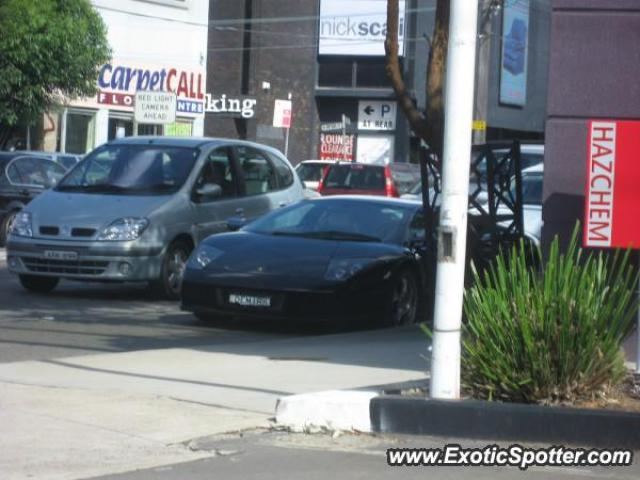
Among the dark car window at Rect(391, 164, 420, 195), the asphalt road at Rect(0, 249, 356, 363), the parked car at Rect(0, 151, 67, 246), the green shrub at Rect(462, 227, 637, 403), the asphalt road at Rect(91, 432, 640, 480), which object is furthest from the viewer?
the dark car window at Rect(391, 164, 420, 195)

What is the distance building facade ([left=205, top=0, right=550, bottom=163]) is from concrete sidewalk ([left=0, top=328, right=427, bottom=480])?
128ft

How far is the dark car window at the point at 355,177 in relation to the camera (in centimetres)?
3059

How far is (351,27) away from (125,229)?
3842 cm

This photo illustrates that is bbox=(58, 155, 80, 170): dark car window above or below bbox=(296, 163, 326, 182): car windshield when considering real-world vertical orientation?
above

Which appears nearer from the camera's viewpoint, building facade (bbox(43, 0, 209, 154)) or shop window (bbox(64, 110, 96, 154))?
building facade (bbox(43, 0, 209, 154))

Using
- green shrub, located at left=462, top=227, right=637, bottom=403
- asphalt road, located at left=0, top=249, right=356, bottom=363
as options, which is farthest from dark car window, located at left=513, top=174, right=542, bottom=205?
green shrub, located at left=462, top=227, right=637, bottom=403

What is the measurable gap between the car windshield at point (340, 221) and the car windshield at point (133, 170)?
80.3 inches

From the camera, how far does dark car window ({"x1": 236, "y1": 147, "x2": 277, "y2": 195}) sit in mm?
17672

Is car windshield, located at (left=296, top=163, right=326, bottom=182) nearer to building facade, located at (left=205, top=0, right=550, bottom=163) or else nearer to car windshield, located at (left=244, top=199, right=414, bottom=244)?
building facade, located at (left=205, top=0, right=550, bottom=163)

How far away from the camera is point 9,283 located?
1766 cm

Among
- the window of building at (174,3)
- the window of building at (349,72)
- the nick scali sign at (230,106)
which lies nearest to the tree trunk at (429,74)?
the window of building at (174,3)

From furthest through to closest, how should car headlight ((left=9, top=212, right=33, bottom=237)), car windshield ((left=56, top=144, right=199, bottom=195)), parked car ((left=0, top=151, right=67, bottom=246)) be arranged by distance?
parked car ((left=0, top=151, right=67, bottom=246)), car windshield ((left=56, top=144, right=199, bottom=195)), car headlight ((left=9, top=212, right=33, bottom=237))

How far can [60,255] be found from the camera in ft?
51.3

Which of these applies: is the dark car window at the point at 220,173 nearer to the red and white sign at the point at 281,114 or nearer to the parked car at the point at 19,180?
the parked car at the point at 19,180
